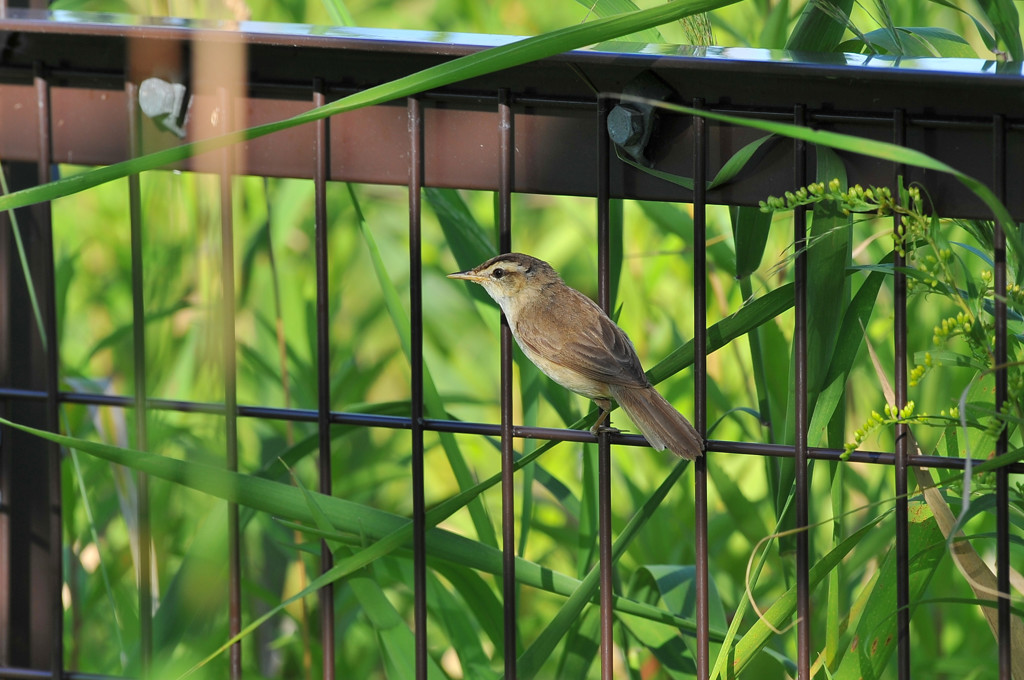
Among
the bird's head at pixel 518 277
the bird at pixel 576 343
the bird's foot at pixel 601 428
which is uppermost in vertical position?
the bird's head at pixel 518 277

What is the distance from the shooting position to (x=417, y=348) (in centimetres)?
151

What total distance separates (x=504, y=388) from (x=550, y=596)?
4.71 ft

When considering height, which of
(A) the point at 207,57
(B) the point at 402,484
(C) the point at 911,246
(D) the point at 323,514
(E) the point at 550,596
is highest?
(A) the point at 207,57

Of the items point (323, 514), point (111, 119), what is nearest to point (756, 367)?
point (323, 514)

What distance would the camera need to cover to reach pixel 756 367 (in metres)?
1.59

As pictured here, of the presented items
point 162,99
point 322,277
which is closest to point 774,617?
point 322,277

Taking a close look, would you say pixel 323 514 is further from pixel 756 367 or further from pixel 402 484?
pixel 402 484

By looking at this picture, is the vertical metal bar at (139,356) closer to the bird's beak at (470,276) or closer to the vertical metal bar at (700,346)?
the bird's beak at (470,276)

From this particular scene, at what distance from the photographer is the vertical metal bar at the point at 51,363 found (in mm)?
1599

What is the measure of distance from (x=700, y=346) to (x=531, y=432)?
26 centimetres

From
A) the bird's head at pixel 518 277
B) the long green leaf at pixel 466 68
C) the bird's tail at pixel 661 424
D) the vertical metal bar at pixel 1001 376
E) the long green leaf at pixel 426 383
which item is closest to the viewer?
the long green leaf at pixel 466 68

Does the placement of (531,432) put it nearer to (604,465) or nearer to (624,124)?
(604,465)

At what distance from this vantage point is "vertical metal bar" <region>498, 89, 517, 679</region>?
1.42 m

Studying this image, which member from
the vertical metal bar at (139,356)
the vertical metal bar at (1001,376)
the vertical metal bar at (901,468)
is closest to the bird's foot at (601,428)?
the vertical metal bar at (901,468)
